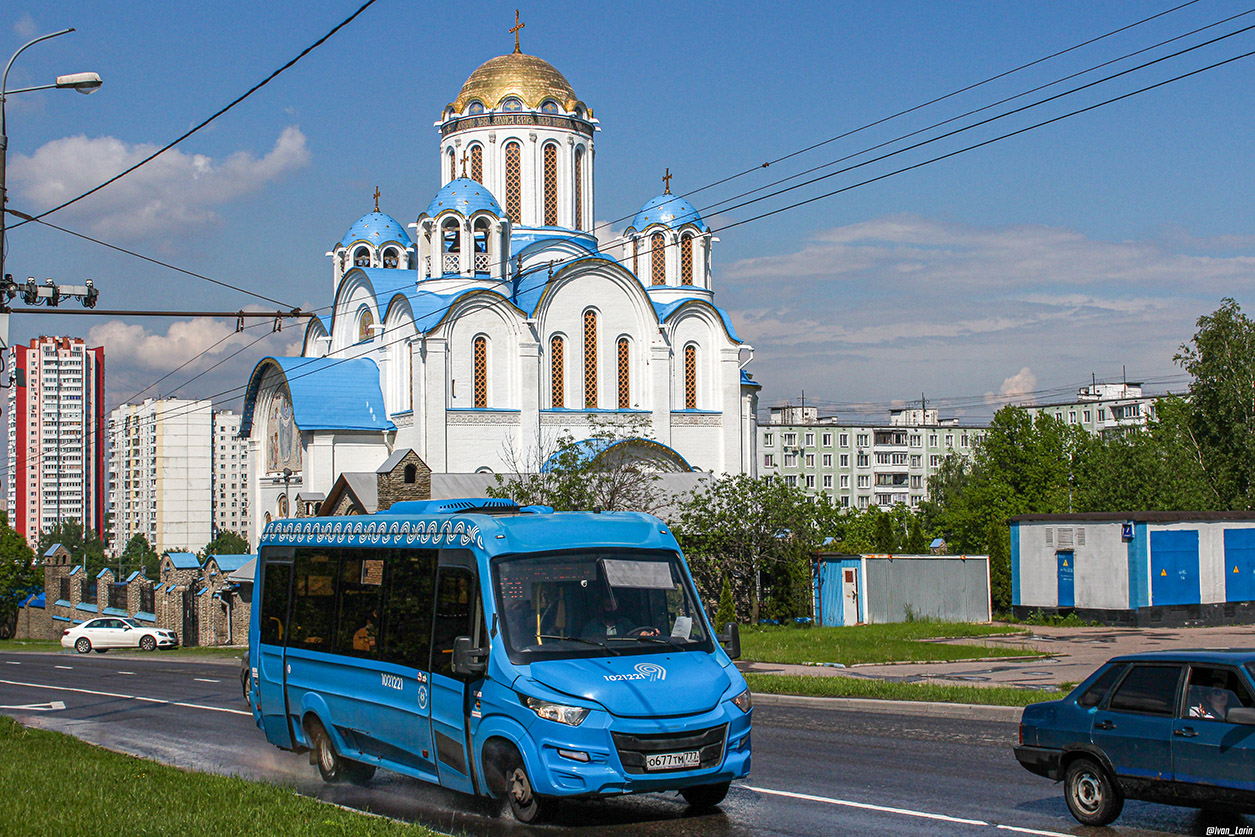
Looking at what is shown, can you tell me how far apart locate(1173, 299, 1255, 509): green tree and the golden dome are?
1092 inches

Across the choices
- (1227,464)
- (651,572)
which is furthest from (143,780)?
(1227,464)

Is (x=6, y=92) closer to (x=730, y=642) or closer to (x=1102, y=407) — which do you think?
(x=730, y=642)

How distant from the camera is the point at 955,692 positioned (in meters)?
16.0

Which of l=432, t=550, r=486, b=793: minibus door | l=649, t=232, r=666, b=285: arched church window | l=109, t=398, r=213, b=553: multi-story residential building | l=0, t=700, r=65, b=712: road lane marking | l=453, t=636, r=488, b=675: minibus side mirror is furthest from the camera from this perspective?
l=109, t=398, r=213, b=553: multi-story residential building

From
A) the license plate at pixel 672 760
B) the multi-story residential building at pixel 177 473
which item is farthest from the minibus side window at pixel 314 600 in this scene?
the multi-story residential building at pixel 177 473

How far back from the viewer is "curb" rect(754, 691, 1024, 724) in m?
14.6

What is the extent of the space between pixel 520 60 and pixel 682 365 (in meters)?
13.8

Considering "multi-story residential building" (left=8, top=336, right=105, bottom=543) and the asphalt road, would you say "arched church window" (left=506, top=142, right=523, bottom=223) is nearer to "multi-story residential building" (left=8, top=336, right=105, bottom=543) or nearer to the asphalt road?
the asphalt road

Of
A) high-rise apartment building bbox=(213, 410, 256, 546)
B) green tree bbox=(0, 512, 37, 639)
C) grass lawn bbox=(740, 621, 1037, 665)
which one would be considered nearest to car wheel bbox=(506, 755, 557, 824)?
grass lawn bbox=(740, 621, 1037, 665)

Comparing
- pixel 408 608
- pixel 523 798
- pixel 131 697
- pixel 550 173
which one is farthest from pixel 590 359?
pixel 523 798

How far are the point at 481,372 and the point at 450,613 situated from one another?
33998 millimetres

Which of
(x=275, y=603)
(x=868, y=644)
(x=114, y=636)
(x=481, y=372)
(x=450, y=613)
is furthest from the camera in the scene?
(x=114, y=636)

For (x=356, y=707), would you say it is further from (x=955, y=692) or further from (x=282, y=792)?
(x=955, y=692)

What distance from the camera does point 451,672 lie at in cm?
940
